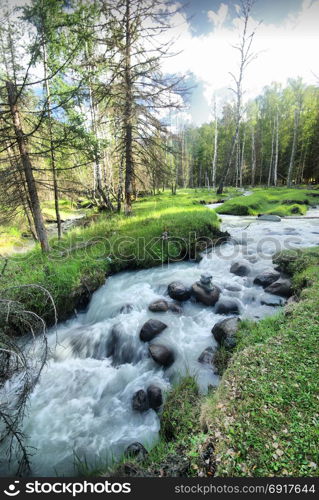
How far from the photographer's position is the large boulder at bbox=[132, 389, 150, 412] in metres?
3.97

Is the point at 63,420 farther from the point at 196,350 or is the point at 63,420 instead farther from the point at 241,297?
the point at 241,297

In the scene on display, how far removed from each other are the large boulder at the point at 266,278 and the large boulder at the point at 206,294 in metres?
1.23

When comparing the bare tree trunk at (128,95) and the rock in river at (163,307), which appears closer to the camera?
the rock in river at (163,307)

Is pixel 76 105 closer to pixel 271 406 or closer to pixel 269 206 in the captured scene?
pixel 271 406

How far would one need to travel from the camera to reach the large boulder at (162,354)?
4.68 m

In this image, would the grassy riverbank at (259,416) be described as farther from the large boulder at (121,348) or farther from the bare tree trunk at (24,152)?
the bare tree trunk at (24,152)

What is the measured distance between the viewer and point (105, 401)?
14.2 feet

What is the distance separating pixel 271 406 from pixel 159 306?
3929 mm

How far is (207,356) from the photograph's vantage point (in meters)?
4.53

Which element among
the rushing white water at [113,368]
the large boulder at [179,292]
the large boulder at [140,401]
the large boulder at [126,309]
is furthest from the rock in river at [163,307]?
the large boulder at [140,401]
